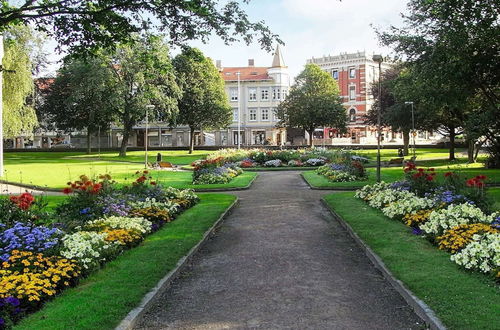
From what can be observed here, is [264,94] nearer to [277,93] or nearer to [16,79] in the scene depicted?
[277,93]

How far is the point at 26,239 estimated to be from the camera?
7.61 m

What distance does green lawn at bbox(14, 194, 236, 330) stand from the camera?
18.5ft

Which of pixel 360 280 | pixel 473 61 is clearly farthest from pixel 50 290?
pixel 473 61

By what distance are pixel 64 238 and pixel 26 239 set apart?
624 millimetres

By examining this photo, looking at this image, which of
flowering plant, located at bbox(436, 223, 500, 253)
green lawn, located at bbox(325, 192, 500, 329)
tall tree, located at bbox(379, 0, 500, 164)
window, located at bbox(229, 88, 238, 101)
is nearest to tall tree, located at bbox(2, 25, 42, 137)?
tall tree, located at bbox(379, 0, 500, 164)

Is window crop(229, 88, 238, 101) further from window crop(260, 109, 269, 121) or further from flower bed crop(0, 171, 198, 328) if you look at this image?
flower bed crop(0, 171, 198, 328)

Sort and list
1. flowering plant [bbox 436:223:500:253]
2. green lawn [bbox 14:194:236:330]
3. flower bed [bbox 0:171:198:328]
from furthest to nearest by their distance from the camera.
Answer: flowering plant [bbox 436:223:500:253]
flower bed [bbox 0:171:198:328]
green lawn [bbox 14:194:236:330]

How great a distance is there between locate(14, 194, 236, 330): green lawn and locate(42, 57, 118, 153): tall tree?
29996 mm

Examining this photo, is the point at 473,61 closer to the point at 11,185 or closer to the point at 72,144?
the point at 11,185

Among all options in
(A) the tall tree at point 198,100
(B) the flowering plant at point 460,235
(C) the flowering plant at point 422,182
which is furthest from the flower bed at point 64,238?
(A) the tall tree at point 198,100

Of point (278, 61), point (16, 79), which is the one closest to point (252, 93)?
point (278, 61)

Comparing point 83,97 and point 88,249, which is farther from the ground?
point 83,97

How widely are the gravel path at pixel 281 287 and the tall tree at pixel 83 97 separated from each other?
30.3 meters

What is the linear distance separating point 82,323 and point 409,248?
6377 millimetres
